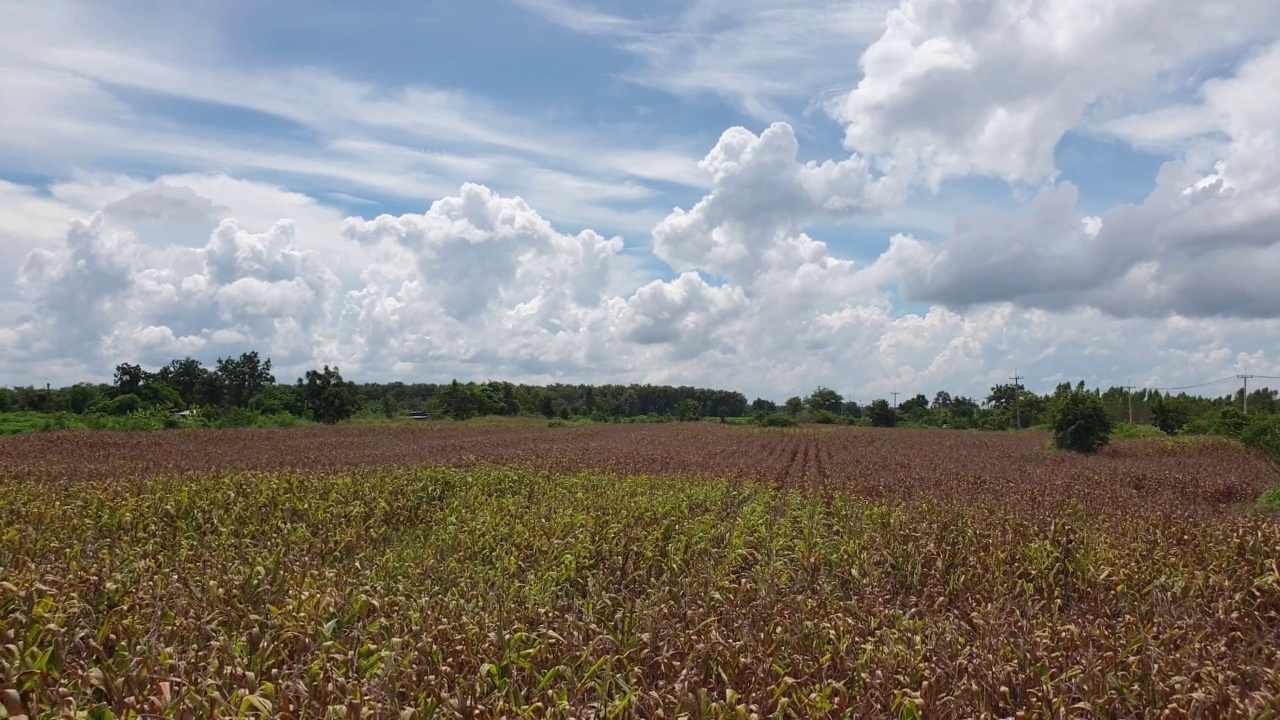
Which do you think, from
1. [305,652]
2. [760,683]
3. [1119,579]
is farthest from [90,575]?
[1119,579]

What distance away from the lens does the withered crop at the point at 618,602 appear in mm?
4637

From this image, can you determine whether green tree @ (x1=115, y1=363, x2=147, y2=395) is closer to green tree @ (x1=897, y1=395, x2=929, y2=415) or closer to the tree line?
the tree line

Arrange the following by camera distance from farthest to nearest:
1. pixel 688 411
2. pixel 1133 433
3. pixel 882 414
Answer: pixel 688 411, pixel 882 414, pixel 1133 433

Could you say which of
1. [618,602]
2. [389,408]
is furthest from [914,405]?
[618,602]

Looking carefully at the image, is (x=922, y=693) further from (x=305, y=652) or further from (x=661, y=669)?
(x=305, y=652)

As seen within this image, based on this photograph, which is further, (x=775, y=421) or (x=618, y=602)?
(x=775, y=421)

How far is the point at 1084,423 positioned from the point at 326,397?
48.7m

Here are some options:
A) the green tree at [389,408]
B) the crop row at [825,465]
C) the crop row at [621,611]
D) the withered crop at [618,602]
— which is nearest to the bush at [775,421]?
the green tree at [389,408]

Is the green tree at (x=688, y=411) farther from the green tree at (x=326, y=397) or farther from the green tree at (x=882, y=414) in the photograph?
the green tree at (x=326, y=397)

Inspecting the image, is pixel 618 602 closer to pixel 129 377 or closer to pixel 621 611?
pixel 621 611

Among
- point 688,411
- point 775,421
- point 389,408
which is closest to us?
point 775,421

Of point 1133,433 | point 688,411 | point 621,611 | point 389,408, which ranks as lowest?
point 389,408

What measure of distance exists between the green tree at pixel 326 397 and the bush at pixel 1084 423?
46795 millimetres

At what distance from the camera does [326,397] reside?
190 ft
